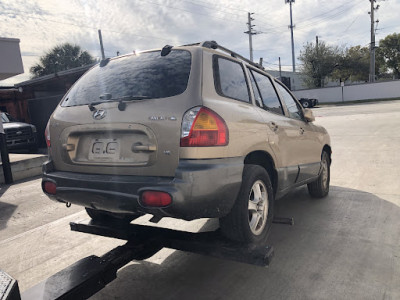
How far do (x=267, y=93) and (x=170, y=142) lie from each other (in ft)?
5.47

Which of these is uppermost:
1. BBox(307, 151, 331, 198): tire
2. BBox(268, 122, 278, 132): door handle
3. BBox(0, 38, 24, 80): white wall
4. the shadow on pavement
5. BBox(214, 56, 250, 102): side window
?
BBox(0, 38, 24, 80): white wall

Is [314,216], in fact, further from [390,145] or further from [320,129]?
[390,145]

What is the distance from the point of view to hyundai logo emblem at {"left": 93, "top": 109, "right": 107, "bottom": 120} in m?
2.68

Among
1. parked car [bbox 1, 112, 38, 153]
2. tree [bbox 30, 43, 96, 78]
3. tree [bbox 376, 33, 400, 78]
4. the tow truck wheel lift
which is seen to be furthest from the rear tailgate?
tree [bbox 376, 33, 400, 78]

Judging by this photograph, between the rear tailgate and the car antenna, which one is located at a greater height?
the car antenna

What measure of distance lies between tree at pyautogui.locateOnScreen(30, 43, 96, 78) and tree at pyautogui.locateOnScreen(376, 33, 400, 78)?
47905mm

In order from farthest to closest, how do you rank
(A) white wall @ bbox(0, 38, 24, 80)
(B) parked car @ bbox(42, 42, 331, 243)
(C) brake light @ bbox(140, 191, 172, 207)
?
(A) white wall @ bbox(0, 38, 24, 80) < (B) parked car @ bbox(42, 42, 331, 243) < (C) brake light @ bbox(140, 191, 172, 207)

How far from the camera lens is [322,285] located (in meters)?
2.71

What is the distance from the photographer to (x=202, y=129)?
7.98 feet

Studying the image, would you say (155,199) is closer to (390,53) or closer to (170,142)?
(170,142)

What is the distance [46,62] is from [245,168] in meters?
38.3

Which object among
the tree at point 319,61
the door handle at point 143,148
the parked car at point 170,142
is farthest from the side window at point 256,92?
the tree at point 319,61

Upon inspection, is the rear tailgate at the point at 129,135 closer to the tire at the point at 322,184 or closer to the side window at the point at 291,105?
the side window at the point at 291,105

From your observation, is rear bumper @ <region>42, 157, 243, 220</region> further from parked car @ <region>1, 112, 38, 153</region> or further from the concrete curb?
parked car @ <region>1, 112, 38, 153</region>
